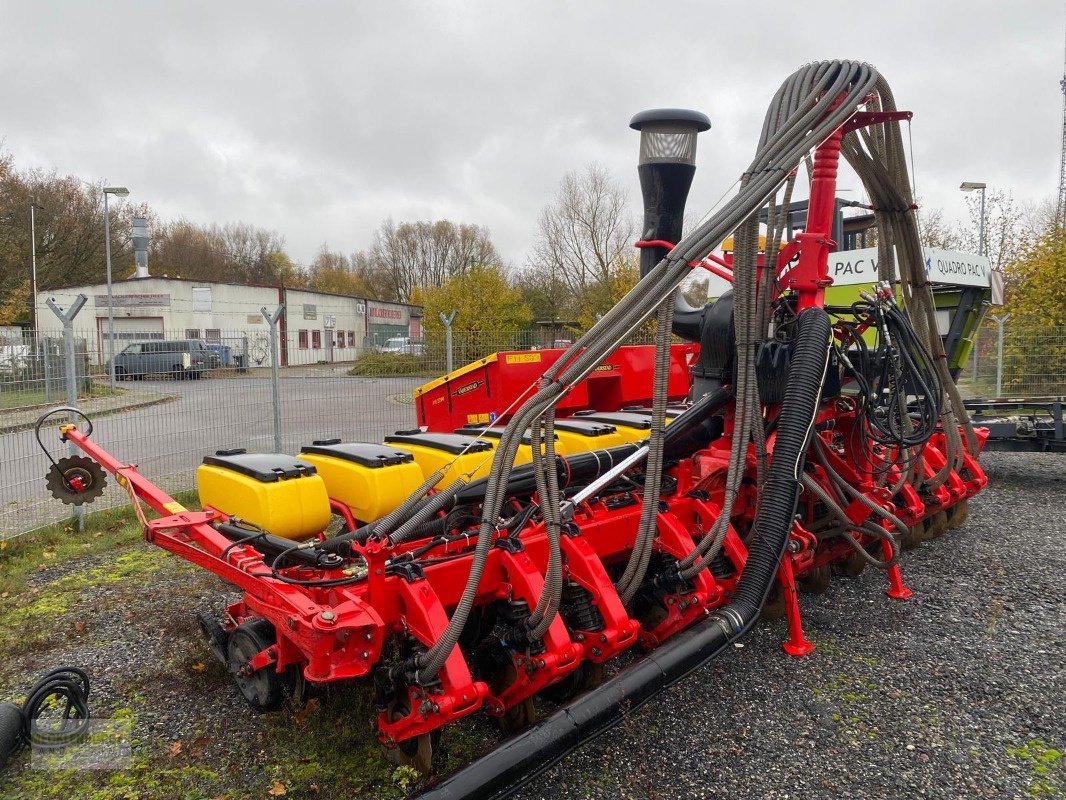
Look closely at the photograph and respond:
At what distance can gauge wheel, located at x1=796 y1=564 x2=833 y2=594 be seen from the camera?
4340 mm

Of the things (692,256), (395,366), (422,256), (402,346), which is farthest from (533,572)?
(422,256)

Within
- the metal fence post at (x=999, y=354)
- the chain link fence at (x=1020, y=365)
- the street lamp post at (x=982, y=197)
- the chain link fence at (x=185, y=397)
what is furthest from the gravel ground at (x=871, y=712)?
the street lamp post at (x=982, y=197)

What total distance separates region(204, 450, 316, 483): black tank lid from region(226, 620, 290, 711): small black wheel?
649 millimetres

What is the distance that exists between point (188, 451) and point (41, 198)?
3018cm

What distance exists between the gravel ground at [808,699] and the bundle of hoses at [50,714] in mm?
184

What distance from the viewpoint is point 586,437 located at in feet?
13.1

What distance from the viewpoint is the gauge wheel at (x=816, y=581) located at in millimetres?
4340

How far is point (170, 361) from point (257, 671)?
512 cm

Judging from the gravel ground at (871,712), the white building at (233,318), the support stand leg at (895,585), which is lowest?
the gravel ground at (871,712)

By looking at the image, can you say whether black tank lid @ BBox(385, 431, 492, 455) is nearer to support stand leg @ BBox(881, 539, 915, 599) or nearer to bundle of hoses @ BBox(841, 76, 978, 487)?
bundle of hoses @ BBox(841, 76, 978, 487)

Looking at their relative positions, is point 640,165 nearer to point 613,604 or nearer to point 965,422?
point 613,604

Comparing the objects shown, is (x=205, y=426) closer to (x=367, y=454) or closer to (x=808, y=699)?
(x=367, y=454)

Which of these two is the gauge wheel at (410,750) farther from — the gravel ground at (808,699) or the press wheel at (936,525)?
the press wheel at (936,525)

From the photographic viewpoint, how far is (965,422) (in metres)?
4.26
